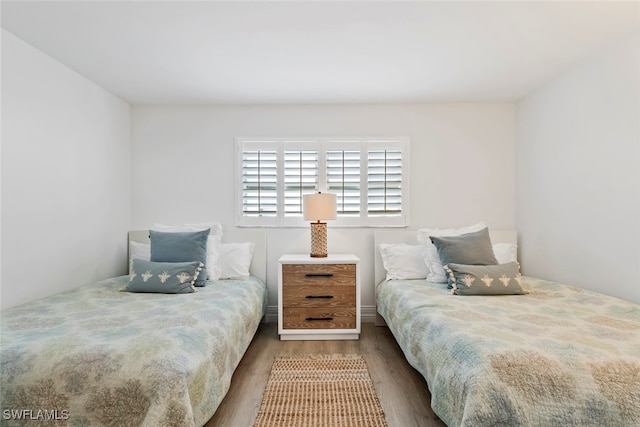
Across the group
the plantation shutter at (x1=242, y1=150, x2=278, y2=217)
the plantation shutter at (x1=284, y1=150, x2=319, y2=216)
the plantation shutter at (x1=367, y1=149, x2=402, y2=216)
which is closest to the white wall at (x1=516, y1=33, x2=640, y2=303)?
the plantation shutter at (x1=367, y1=149, x2=402, y2=216)

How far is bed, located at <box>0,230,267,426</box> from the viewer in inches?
63.1

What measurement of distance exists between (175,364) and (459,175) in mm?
3370

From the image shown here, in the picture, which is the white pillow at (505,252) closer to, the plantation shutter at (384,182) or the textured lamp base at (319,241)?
the plantation shutter at (384,182)

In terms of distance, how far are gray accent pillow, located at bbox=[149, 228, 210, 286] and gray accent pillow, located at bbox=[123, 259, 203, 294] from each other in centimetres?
11

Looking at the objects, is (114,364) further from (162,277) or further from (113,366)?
(162,277)

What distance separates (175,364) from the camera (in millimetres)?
1697

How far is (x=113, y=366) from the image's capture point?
1663mm

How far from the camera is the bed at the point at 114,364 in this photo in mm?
1604

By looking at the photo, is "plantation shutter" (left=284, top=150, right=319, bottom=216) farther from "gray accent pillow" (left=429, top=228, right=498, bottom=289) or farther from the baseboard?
"gray accent pillow" (left=429, top=228, right=498, bottom=289)

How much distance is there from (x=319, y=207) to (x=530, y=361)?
2366 mm

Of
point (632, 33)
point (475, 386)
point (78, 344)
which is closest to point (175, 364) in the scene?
point (78, 344)

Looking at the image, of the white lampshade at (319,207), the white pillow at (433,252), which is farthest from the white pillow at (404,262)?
the white lampshade at (319,207)

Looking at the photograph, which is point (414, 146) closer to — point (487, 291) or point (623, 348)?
point (487, 291)

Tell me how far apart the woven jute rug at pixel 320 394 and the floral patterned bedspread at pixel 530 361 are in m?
0.41
